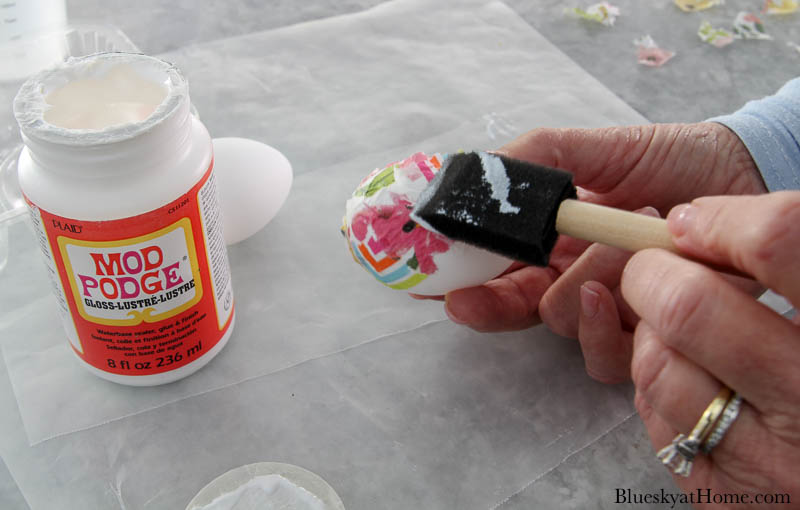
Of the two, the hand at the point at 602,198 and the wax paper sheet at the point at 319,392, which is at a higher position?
the hand at the point at 602,198

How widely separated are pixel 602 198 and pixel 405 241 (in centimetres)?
38

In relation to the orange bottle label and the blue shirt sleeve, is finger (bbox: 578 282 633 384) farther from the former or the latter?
the orange bottle label

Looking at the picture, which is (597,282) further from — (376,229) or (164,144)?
(164,144)

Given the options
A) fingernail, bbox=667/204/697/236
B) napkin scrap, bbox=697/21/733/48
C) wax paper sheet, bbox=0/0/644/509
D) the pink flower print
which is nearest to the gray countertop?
wax paper sheet, bbox=0/0/644/509

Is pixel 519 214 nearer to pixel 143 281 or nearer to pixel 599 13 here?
pixel 143 281

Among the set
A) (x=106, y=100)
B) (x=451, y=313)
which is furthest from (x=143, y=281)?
(x=451, y=313)

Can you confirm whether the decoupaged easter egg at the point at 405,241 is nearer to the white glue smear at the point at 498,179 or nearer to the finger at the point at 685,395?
the white glue smear at the point at 498,179

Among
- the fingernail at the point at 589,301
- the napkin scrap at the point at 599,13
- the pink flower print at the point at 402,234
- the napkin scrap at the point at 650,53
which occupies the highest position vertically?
the pink flower print at the point at 402,234

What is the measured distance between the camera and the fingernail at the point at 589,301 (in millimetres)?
765

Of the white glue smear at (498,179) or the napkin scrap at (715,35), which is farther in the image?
the napkin scrap at (715,35)

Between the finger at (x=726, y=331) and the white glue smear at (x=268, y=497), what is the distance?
1.27ft

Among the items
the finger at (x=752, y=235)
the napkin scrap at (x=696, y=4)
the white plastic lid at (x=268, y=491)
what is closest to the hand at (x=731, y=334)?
the finger at (x=752, y=235)

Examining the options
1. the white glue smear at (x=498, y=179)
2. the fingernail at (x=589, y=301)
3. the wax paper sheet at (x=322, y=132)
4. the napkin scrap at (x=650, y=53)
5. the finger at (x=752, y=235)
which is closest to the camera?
the finger at (x=752, y=235)

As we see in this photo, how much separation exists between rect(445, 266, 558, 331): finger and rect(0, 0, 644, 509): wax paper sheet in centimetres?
5
